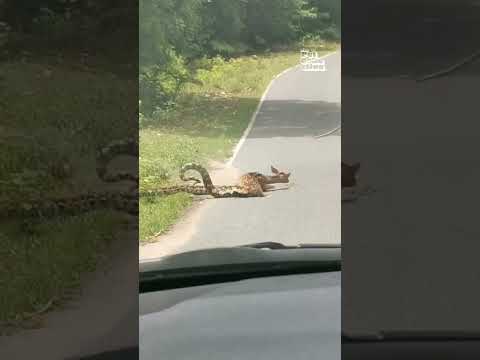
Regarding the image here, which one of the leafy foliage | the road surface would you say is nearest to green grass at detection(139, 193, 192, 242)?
the road surface

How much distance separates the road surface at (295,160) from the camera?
8.24m

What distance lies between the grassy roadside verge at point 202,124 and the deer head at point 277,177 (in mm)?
528

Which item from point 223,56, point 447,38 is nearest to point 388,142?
point 447,38

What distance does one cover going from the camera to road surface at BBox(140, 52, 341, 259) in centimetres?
824

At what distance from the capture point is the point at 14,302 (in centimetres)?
510

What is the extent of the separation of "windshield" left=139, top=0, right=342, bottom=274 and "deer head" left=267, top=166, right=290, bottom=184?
0.04 ft

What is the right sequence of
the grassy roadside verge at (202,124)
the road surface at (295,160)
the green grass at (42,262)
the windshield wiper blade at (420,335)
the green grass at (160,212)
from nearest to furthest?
the green grass at (42,262), the windshield wiper blade at (420,335), the road surface at (295,160), the grassy roadside verge at (202,124), the green grass at (160,212)

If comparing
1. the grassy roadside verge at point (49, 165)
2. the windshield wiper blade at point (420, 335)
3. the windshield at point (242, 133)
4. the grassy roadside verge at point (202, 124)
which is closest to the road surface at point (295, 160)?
the windshield at point (242, 133)

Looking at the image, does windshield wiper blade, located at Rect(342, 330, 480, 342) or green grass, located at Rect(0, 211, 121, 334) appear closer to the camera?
green grass, located at Rect(0, 211, 121, 334)

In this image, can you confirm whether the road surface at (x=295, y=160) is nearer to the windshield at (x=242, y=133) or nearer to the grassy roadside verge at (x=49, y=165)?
the windshield at (x=242, y=133)

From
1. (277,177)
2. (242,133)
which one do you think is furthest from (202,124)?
(277,177)

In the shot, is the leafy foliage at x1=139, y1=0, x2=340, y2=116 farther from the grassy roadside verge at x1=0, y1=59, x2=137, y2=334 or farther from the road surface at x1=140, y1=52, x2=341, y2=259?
the grassy roadside verge at x1=0, y1=59, x2=137, y2=334

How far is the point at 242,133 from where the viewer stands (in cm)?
834

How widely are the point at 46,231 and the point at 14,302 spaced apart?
1.68 ft
